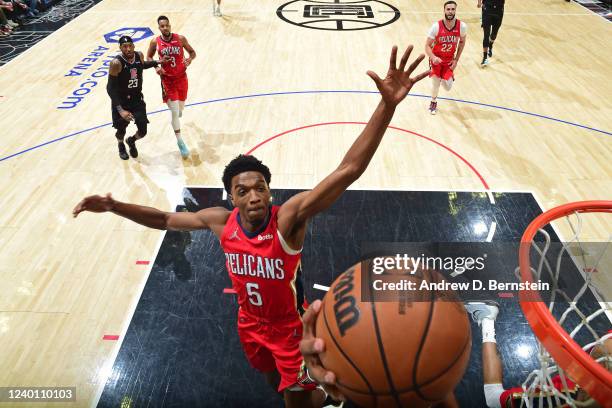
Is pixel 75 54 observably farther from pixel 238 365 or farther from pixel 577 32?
pixel 577 32

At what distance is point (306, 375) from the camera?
2.75m

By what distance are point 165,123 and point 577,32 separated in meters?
10.1

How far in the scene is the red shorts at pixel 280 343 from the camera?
8.91ft

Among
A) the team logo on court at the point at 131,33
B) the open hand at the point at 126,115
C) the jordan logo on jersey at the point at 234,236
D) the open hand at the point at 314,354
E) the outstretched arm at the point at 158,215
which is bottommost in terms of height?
the team logo on court at the point at 131,33

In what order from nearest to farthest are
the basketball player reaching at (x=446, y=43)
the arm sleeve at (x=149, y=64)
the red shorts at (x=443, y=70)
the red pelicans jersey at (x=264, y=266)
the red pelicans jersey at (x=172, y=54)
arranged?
A: the red pelicans jersey at (x=264, y=266) → the arm sleeve at (x=149, y=64) → the red pelicans jersey at (x=172, y=54) → the basketball player reaching at (x=446, y=43) → the red shorts at (x=443, y=70)

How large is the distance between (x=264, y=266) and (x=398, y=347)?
3.35 feet

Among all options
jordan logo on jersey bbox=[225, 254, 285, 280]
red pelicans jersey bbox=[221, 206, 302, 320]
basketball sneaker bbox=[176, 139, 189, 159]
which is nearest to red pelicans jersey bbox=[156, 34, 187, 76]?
basketball sneaker bbox=[176, 139, 189, 159]

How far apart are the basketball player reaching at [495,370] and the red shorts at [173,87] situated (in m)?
4.55

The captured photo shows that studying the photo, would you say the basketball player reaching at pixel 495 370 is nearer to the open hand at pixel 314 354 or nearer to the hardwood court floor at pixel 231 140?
Answer: the open hand at pixel 314 354

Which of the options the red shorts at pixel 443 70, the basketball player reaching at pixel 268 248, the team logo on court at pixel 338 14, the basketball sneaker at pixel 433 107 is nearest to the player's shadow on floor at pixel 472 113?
the basketball sneaker at pixel 433 107

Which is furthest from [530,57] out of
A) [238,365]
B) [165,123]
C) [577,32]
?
[238,365]

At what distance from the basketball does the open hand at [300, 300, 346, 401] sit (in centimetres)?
4

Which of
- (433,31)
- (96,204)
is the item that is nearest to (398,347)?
(96,204)

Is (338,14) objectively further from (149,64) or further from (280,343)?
(280,343)
